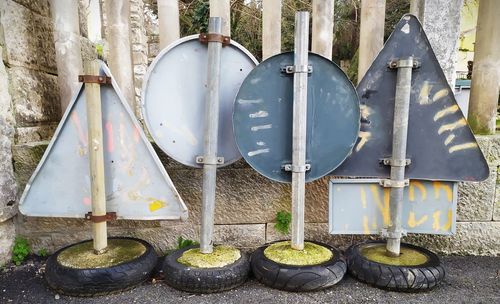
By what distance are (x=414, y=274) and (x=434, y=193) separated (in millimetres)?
517

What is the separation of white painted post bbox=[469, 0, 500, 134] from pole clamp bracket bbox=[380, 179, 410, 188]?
3.01 ft

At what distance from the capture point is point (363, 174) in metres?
1.94

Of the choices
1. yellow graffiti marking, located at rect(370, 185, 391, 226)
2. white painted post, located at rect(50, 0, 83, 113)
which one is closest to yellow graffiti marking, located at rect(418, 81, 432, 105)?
yellow graffiti marking, located at rect(370, 185, 391, 226)

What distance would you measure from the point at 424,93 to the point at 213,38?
4.24 feet

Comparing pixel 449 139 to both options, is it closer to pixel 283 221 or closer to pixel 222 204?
pixel 283 221

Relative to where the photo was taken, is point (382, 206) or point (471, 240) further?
point (471, 240)

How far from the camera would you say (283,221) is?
7.43 feet

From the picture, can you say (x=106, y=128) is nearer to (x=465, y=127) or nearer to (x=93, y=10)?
(x=465, y=127)

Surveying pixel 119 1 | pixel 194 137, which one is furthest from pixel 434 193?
pixel 119 1

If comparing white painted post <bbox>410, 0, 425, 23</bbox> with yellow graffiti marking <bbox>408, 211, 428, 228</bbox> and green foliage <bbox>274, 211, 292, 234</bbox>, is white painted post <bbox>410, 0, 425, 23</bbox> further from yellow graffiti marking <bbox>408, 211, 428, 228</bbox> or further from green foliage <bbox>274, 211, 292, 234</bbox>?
green foliage <bbox>274, 211, 292, 234</bbox>

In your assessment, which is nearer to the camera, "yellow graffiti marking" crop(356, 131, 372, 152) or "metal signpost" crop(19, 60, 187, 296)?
"metal signpost" crop(19, 60, 187, 296)

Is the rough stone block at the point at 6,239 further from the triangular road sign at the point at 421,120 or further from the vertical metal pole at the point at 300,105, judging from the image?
the triangular road sign at the point at 421,120

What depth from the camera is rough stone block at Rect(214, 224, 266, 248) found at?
2.29 meters

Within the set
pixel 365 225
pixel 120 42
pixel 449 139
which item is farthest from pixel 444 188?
pixel 120 42
